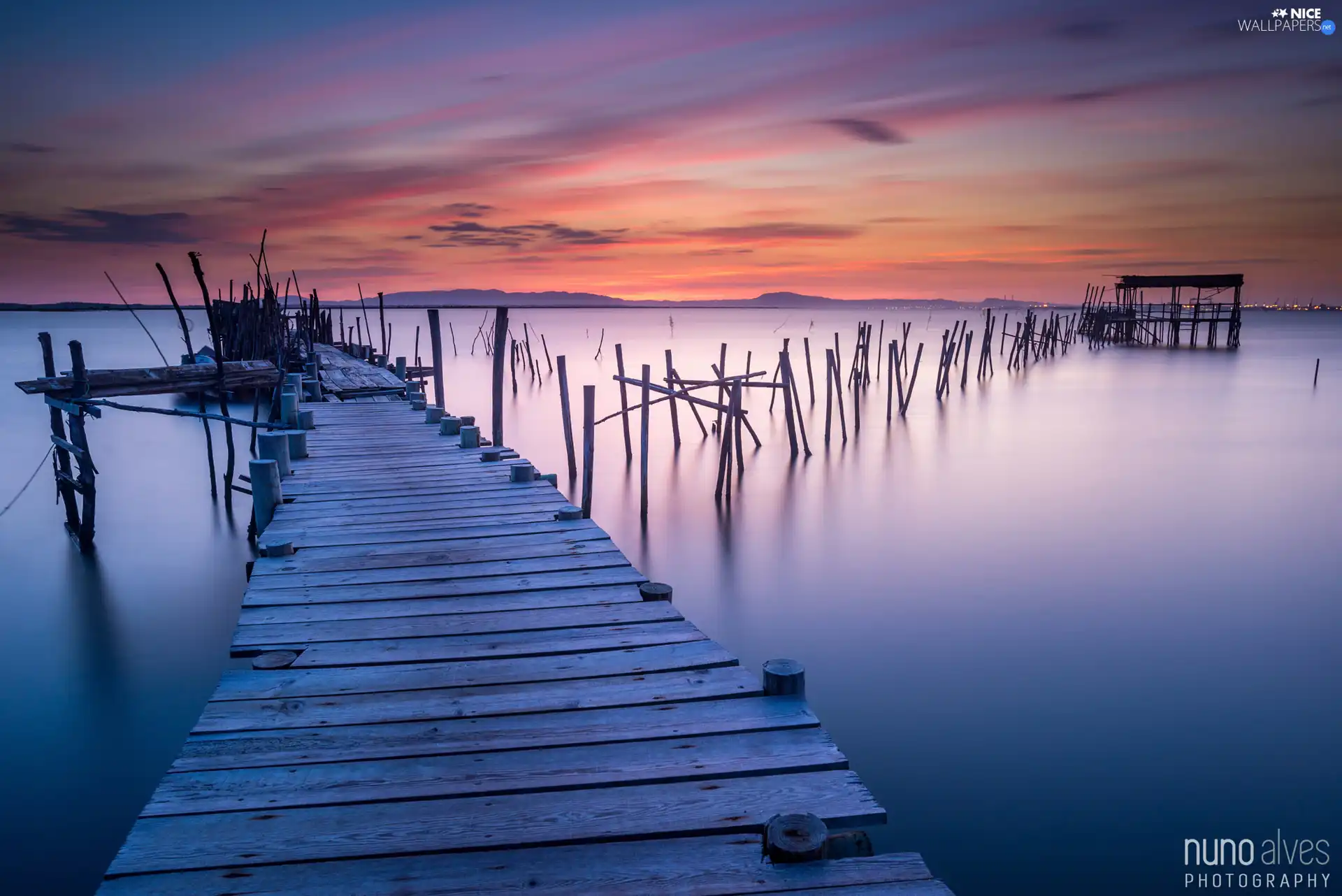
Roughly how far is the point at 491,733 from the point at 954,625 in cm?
659

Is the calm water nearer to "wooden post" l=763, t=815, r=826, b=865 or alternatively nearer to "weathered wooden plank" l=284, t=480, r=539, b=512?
"weathered wooden plank" l=284, t=480, r=539, b=512

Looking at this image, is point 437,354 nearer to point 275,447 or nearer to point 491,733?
point 275,447

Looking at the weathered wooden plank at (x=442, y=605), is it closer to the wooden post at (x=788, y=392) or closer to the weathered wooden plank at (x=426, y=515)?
the weathered wooden plank at (x=426, y=515)

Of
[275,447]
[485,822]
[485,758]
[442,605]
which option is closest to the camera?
[485,822]

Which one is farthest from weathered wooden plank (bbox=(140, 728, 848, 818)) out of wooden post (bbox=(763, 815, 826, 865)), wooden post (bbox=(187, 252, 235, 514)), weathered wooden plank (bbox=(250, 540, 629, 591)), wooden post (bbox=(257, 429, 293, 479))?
wooden post (bbox=(187, 252, 235, 514))

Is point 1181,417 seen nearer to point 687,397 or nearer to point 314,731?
point 687,397

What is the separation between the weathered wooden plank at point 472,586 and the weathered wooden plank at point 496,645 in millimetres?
626

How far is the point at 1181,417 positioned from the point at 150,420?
28.6 meters

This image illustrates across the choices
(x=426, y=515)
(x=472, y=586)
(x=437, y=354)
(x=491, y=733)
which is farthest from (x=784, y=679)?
(x=437, y=354)

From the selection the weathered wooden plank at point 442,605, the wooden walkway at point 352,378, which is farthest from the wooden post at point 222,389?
the weathered wooden plank at point 442,605

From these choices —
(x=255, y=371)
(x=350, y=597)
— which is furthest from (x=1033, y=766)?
(x=255, y=371)

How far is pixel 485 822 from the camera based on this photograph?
8.71 feet

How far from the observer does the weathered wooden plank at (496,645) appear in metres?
3.86

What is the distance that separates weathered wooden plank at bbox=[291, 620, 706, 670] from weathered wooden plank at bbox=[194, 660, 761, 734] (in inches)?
12.5
